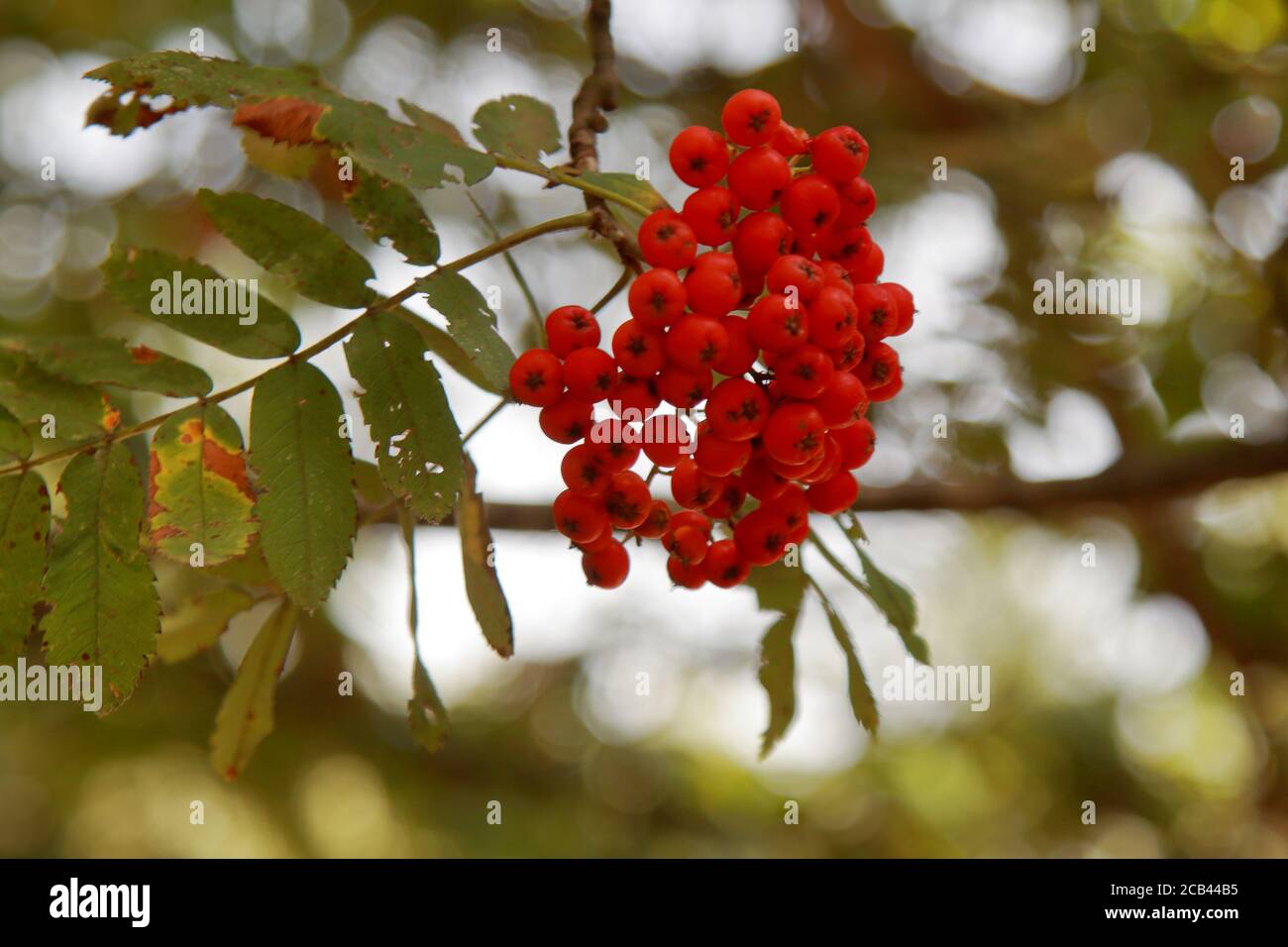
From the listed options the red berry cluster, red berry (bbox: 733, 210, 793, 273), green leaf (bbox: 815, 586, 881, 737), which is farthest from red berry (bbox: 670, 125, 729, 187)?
green leaf (bbox: 815, 586, 881, 737)

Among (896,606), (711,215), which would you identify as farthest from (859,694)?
(711,215)

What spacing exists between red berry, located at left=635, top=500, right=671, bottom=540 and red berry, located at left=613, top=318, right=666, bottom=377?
0.98 feet

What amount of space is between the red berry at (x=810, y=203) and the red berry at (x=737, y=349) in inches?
7.5

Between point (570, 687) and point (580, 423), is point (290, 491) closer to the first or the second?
point (580, 423)

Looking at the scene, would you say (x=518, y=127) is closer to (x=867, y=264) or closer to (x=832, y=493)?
(x=867, y=264)

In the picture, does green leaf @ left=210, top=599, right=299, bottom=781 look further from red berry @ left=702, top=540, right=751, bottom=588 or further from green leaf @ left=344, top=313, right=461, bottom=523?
red berry @ left=702, top=540, right=751, bottom=588

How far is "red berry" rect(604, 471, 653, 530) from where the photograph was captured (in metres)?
1.75

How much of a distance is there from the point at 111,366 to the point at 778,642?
53.9 inches

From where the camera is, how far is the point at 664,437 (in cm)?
171

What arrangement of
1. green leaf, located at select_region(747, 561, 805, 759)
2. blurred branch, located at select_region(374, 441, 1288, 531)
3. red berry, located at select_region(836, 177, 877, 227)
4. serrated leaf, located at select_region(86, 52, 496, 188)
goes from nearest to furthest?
serrated leaf, located at select_region(86, 52, 496, 188), red berry, located at select_region(836, 177, 877, 227), green leaf, located at select_region(747, 561, 805, 759), blurred branch, located at select_region(374, 441, 1288, 531)

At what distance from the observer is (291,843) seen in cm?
570

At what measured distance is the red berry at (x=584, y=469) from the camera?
1700 millimetres

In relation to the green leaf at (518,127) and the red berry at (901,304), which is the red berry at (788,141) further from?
the green leaf at (518,127)
